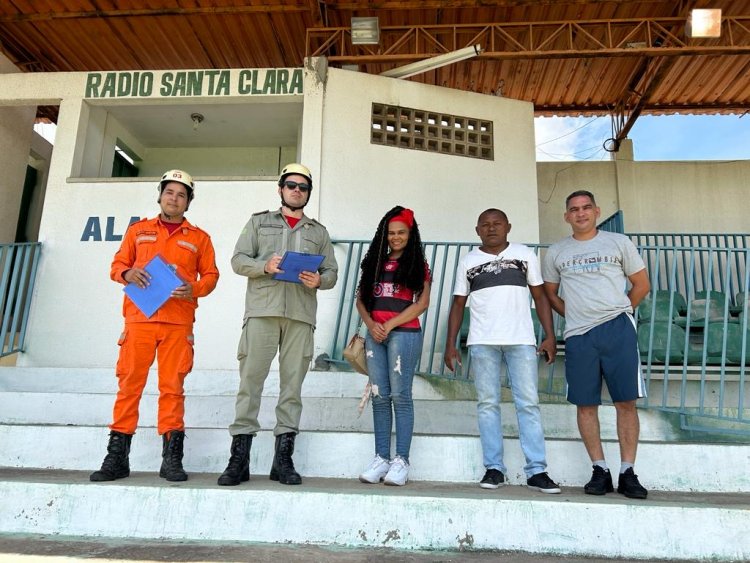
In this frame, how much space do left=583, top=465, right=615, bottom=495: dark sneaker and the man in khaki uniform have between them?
1.26 m

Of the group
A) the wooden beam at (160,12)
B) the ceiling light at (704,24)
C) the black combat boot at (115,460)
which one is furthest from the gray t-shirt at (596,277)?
the wooden beam at (160,12)

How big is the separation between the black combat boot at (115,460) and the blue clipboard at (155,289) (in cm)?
55

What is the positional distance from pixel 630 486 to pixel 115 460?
2.19 m

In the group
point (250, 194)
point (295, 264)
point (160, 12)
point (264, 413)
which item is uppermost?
point (160, 12)

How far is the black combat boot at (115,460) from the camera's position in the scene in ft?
7.57

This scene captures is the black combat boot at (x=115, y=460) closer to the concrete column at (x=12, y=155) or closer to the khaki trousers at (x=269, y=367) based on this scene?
the khaki trousers at (x=269, y=367)

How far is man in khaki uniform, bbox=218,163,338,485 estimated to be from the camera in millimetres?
2471

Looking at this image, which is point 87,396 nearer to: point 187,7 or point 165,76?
point 165,76

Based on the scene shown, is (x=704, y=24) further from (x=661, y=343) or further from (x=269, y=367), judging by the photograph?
(x=269, y=367)

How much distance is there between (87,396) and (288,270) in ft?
6.15

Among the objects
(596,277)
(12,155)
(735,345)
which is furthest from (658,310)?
(12,155)

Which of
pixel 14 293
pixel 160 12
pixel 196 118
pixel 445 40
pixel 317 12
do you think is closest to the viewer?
pixel 14 293

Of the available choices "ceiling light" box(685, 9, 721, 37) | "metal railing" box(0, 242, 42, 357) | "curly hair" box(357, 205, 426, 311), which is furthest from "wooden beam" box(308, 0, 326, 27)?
"curly hair" box(357, 205, 426, 311)

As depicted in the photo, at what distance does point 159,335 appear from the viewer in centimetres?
255
